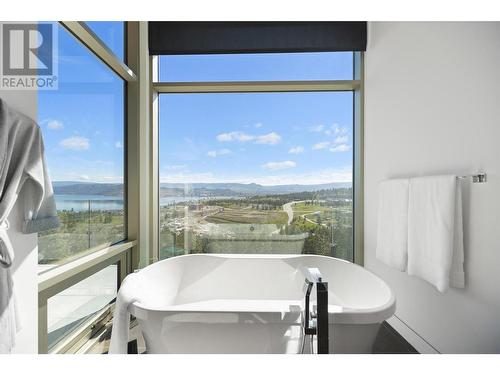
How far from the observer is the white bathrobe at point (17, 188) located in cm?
108

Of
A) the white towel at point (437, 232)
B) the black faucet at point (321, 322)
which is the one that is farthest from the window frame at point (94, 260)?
the white towel at point (437, 232)

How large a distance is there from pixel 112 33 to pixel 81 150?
3.51 feet

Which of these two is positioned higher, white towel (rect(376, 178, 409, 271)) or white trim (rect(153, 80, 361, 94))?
white trim (rect(153, 80, 361, 94))

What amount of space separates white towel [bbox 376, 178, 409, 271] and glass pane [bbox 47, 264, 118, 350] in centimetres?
214

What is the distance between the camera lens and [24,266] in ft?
4.02

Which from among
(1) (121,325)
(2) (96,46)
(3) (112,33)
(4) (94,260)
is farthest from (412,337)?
(3) (112,33)

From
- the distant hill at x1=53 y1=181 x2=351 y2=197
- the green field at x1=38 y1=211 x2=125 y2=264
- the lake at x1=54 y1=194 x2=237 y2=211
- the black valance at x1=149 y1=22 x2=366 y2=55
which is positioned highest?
the black valance at x1=149 y1=22 x2=366 y2=55

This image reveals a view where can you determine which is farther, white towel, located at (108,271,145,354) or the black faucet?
white towel, located at (108,271,145,354)

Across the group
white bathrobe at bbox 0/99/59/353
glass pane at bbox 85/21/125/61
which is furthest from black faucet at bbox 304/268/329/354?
glass pane at bbox 85/21/125/61

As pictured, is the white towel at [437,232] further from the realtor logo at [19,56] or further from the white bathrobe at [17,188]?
the realtor logo at [19,56]

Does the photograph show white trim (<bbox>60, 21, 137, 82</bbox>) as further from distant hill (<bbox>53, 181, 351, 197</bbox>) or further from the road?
the road

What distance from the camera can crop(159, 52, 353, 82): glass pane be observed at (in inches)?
103

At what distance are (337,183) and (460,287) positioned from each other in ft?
4.50

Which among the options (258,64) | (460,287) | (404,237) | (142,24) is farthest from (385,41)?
(142,24)
